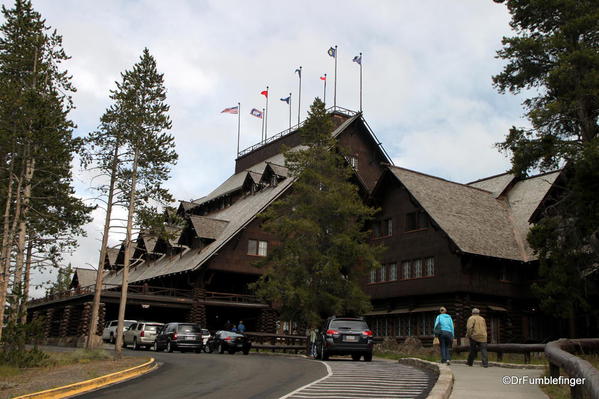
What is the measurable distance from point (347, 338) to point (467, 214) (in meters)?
18.6

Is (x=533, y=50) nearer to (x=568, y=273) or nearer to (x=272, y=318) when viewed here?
(x=568, y=273)

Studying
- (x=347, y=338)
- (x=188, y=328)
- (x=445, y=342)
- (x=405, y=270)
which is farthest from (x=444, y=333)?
(x=405, y=270)

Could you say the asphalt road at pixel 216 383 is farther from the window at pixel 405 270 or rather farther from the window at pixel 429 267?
the window at pixel 405 270

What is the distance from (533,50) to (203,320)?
29990 millimetres

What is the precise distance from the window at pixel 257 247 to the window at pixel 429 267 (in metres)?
14.6

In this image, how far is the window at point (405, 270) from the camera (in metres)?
41.1

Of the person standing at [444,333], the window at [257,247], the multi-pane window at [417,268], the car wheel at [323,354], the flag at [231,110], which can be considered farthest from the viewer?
the flag at [231,110]

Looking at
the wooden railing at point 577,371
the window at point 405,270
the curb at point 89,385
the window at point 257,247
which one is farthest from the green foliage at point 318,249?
the wooden railing at point 577,371

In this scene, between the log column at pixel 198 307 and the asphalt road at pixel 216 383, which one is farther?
the log column at pixel 198 307

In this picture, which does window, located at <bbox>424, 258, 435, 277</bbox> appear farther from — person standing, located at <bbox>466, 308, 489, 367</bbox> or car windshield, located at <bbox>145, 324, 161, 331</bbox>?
person standing, located at <bbox>466, 308, 489, 367</bbox>

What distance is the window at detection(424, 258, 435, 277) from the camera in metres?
39.3

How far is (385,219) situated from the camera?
44156 mm

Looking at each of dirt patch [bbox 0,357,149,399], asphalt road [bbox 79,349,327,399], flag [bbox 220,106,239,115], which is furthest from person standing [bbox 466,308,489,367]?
flag [bbox 220,106,239,115]

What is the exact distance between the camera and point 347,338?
2544cm
